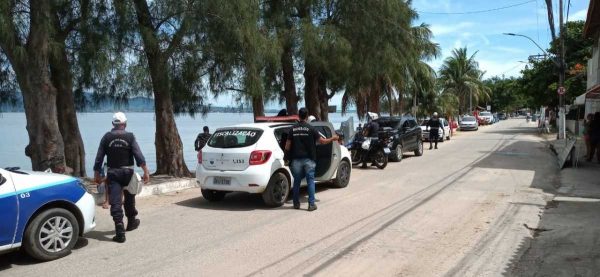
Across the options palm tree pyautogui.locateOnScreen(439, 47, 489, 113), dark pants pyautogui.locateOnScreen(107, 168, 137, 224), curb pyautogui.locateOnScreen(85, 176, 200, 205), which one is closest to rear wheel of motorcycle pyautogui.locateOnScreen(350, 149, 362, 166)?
curb pyautogui.locateOnScreen(85, 176, 200, 205)

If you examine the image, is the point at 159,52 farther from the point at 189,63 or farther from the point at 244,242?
the point at 244,242

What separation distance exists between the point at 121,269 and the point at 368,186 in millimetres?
7192

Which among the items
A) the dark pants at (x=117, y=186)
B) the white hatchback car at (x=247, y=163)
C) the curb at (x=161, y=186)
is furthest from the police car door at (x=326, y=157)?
the dark pants at (x=117, y=186)

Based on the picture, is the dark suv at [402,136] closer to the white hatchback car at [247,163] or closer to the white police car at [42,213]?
the white hatchback car at [247,163]

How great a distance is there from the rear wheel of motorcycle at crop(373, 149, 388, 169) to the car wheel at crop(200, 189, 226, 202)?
23.4ft

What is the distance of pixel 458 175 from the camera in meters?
14.1

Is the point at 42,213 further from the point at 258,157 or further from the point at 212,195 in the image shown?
the point at 212,195

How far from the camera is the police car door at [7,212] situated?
18.1 ft

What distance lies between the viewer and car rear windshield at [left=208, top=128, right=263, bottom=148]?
9.20 metres

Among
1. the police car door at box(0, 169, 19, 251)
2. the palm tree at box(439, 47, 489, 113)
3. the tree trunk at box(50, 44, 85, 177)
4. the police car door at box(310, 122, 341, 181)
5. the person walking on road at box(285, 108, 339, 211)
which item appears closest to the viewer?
the police car door at box(0, 169, 19, 251)

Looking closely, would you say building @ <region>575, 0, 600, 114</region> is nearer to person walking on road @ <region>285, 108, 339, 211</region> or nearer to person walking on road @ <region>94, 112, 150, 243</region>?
person walking on road @ <region>285, 108, 339, 211</region>

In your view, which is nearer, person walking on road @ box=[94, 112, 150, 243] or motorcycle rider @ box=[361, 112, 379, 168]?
person walking on road @ box=[94, 112, 150, 243]

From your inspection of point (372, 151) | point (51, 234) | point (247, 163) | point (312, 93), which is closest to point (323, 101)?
point (312, 93)

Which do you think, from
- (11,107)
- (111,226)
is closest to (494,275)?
(111,226)
